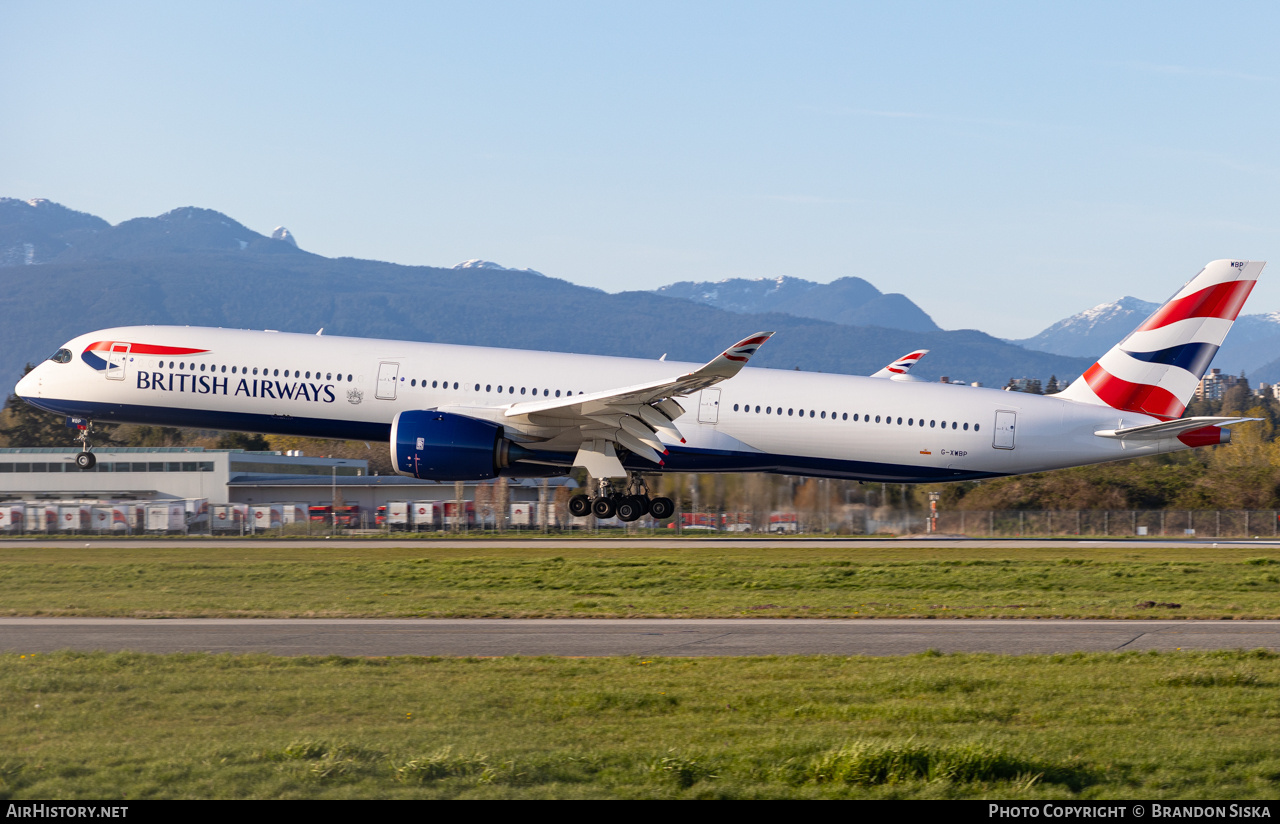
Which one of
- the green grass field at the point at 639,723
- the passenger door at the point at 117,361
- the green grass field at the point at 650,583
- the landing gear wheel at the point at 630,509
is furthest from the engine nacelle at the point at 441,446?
the passenger door at the point at 117,361

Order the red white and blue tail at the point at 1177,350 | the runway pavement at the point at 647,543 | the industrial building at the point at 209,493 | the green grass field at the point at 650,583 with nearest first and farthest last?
the green grass field at the point at 650,583 → the red white and blue tail at the point at 1177,350 → the runway pavement at the point at 647,543 → the industrial building at the point at 209,493

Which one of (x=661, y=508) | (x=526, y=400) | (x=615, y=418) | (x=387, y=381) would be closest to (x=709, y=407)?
(x=661, y=508)

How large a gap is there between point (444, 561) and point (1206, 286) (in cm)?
2498

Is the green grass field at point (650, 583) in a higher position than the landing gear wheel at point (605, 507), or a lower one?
lower

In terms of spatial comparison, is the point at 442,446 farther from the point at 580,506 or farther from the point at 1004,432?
the point at 1004,432

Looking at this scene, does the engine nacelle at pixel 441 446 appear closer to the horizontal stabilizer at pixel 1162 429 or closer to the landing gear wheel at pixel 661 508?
the landing gear wheel at pixel 661 508

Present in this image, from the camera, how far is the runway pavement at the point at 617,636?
18016 mm

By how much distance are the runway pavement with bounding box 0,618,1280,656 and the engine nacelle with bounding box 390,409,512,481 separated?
8972 millimetres

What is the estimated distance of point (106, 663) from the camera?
15.1 m

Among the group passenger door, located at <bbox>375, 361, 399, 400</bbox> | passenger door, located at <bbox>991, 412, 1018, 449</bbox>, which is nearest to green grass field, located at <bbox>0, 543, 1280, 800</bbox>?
passenger door, located at <bbox>375, 361, 399, 400</bbox>

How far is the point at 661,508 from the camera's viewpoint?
1330 inches

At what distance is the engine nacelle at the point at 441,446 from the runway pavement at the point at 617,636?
8972mm

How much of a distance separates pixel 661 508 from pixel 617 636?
1412cm
